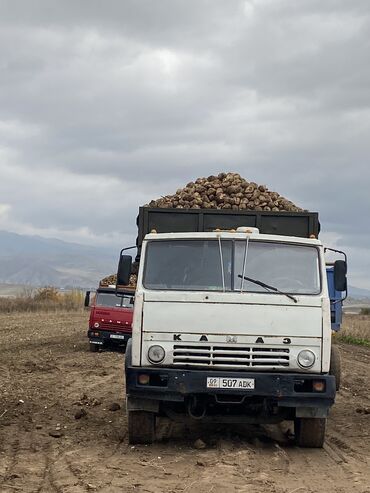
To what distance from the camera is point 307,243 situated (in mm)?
8977

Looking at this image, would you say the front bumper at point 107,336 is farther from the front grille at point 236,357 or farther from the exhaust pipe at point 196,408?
the front grille at point 236,357

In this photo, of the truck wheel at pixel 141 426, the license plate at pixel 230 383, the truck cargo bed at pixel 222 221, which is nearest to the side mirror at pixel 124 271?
the truck cargo bed at pixel 222 221

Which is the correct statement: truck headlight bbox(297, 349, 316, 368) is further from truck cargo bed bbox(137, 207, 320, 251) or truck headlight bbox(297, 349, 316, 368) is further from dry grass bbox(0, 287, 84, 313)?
dry grass bbox(0, 287, 84, 313)

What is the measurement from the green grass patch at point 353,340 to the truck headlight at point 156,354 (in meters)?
23.2

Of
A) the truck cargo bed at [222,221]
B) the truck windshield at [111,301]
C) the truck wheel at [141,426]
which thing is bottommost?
the truck wheel at [141,426]

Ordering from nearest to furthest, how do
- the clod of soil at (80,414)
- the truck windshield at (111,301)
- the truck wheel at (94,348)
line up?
the clod of soil at (80,414) → the truck wheel at (94,348) → the truck windshield at (111,301)

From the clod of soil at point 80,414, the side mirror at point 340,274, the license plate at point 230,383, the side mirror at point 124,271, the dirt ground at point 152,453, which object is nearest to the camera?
the dirt ground at point 152,453

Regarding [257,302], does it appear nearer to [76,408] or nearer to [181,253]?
[181,253]

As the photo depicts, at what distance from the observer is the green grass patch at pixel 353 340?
101ft

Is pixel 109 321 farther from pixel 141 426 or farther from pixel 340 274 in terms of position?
pixel 340 274

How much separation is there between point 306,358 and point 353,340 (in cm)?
2454

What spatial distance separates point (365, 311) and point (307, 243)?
2999 inches

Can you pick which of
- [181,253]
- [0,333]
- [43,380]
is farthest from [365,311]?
[181,253]

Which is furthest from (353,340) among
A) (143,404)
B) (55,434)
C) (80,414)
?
(143,404)
